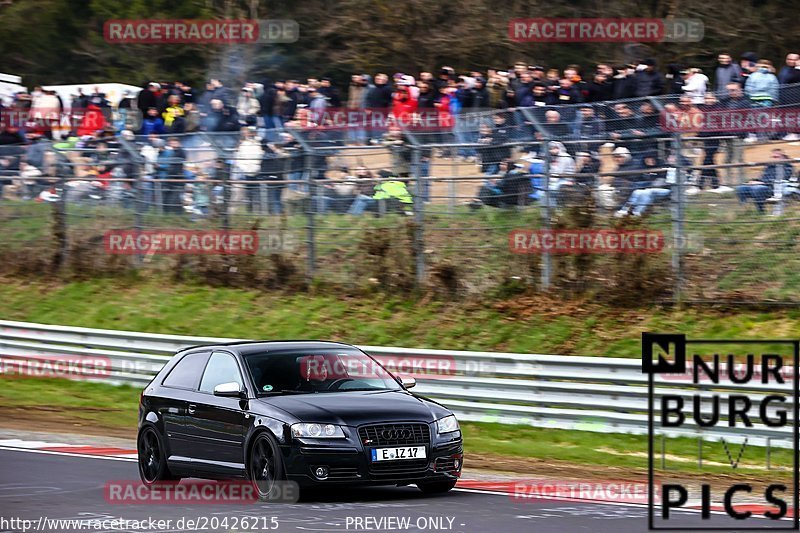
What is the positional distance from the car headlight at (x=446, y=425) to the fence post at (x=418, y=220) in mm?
11069

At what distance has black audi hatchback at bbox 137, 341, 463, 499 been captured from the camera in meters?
11.2

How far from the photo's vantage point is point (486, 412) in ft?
59.1

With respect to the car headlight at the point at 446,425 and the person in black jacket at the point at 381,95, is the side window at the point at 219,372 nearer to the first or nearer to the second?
the car headlight at the point at 446,425

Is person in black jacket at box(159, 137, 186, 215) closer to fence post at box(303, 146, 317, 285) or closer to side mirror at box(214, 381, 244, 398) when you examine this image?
fence post at box(303, 146, 317, 285)

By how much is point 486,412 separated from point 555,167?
4.76 metres

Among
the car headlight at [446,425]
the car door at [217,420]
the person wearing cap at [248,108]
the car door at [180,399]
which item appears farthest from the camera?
the person wearing cap at [248,108]

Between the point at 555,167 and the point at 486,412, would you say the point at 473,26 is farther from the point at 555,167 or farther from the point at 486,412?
the point at 486,412

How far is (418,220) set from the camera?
76.0 ft

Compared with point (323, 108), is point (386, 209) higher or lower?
lower

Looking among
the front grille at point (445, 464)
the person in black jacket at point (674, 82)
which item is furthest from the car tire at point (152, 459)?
the person in black jacket at point (674, 82)

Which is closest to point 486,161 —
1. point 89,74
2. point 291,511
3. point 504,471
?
point 504,471

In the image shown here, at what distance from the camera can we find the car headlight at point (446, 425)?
1165cm

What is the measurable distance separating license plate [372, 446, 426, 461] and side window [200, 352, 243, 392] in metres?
1.64

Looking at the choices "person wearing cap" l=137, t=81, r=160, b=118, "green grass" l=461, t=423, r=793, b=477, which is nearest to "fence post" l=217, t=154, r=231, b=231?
"person wearing cap" l=137, t=81, r=160, b=118
